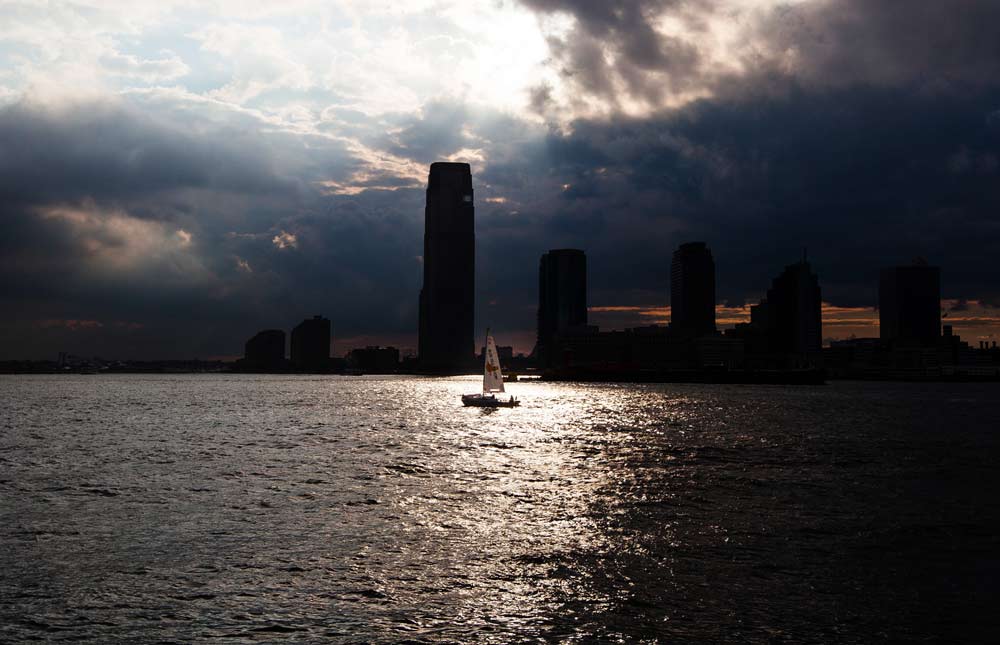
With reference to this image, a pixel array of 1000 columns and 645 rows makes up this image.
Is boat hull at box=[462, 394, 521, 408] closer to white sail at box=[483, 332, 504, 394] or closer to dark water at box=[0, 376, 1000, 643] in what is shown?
white sail at box=[483, 332, 504, 394]

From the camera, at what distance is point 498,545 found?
110 ft

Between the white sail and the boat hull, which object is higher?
the white sail

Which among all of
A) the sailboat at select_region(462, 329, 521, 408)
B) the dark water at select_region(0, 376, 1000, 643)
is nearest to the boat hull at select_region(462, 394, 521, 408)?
the sailboat at select_region(462, 329, 521, 408)

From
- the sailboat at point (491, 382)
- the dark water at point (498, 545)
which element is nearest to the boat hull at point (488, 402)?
the sailboat at point (491, 382)

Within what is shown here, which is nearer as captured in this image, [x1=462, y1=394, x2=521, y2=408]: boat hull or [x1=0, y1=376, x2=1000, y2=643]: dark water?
[x1=0, y1=376, x2=1000, y2=643]: dark water

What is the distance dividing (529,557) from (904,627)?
13.9 meters

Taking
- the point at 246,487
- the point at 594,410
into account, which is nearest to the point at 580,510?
the point at 246,487

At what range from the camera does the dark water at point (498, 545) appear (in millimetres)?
23422

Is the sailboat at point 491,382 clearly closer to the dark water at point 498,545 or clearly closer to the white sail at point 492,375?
the white sail at point 492,375

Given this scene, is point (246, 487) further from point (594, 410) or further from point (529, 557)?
point (594, 410)

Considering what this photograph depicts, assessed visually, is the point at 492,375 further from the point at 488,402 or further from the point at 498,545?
the point at 498,545

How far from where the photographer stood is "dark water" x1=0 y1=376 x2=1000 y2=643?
76.8 feet

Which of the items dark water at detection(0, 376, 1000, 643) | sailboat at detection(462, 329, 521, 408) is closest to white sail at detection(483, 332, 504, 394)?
sailboat at detection(462, 329, 521, 408)

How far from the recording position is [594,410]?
15688cm
